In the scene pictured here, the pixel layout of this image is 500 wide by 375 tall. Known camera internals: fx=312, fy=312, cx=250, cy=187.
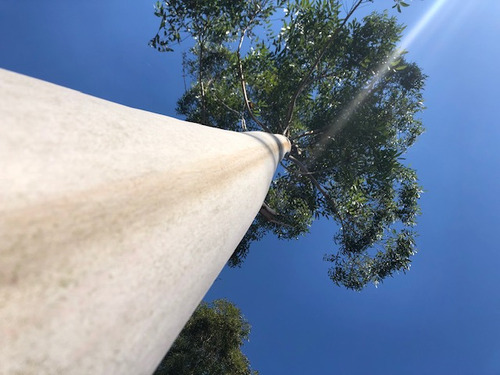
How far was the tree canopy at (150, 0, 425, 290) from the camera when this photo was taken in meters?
10.8

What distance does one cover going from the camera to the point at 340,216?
11641 mm

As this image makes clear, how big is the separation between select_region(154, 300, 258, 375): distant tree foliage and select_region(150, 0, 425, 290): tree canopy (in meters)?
4.74

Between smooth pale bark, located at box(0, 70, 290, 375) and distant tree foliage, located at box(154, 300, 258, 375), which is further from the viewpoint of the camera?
distant tree foliage, located at box(154, 300, 258, 375)

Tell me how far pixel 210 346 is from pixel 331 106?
1057 cm

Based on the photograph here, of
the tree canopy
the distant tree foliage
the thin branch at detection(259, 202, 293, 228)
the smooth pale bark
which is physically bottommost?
the smooth pale bark

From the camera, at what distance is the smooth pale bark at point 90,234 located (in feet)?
2.51

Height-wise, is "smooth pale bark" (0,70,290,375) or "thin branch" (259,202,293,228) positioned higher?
"thin branch" (259,202,293,228)

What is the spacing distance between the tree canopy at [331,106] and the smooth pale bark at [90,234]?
339 inches

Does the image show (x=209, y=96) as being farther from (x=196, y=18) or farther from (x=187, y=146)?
(x=187, y=146)

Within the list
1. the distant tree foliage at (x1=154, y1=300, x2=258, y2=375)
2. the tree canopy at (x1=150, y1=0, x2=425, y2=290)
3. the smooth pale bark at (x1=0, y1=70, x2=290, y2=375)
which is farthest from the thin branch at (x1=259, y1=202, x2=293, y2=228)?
the smooth pale bark at (x1=0, y1=70, x2=290, y2=375)

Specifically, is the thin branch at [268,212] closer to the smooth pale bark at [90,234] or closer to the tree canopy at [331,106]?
the tree canopy at [331,106]

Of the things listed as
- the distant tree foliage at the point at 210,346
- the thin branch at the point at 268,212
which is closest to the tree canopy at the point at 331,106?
the thin branch at the point at 268,212

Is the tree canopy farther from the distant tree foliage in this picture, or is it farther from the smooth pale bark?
the smooth pale bark

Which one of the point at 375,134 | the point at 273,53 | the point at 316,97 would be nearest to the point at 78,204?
the point at 375,134
